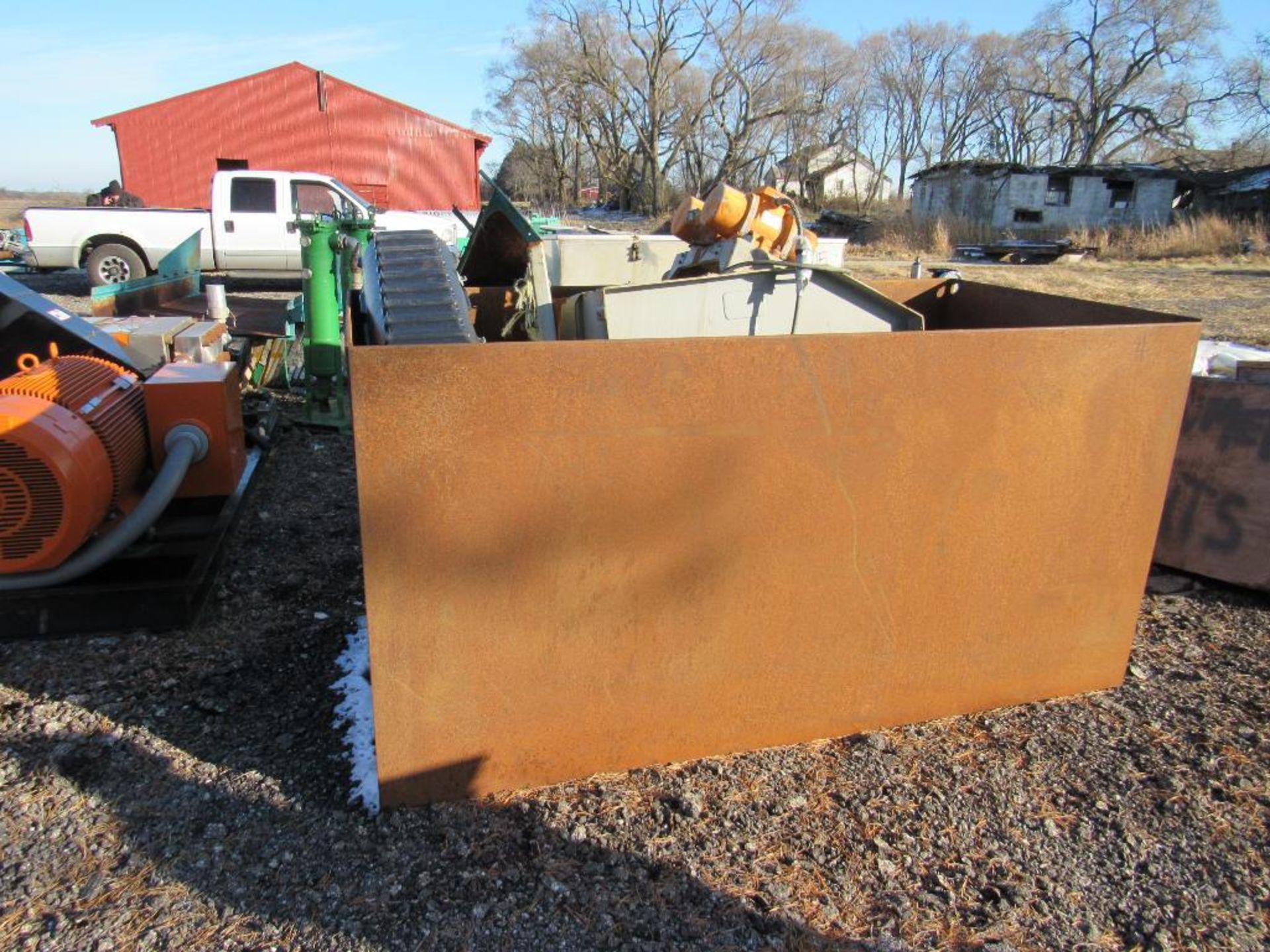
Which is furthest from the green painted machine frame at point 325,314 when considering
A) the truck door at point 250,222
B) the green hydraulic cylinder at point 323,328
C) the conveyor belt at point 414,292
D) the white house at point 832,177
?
the white house at point 832,177

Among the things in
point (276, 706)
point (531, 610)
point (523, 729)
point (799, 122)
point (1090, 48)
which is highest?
point (1090, 48)

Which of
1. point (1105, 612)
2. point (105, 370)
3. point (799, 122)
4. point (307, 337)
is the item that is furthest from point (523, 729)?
point (799, 122)

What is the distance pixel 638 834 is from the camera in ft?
7.41

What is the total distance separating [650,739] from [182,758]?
137 cm

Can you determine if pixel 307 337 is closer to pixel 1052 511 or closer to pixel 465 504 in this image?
pixel 465 504

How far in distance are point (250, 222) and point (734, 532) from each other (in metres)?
12.7

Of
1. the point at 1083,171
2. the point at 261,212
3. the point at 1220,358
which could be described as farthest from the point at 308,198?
the point at 1083,171

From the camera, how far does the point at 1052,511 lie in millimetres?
2627

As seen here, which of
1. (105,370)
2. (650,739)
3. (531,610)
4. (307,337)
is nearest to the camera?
(531,610)

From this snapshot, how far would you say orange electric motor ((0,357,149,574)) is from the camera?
302 cm

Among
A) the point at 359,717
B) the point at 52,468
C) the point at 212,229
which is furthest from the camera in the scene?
the point at 212,229

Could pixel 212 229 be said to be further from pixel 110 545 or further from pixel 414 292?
pixel 414 292

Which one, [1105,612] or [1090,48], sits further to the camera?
[1090,48]

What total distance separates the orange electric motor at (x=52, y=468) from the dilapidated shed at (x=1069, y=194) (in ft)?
113
